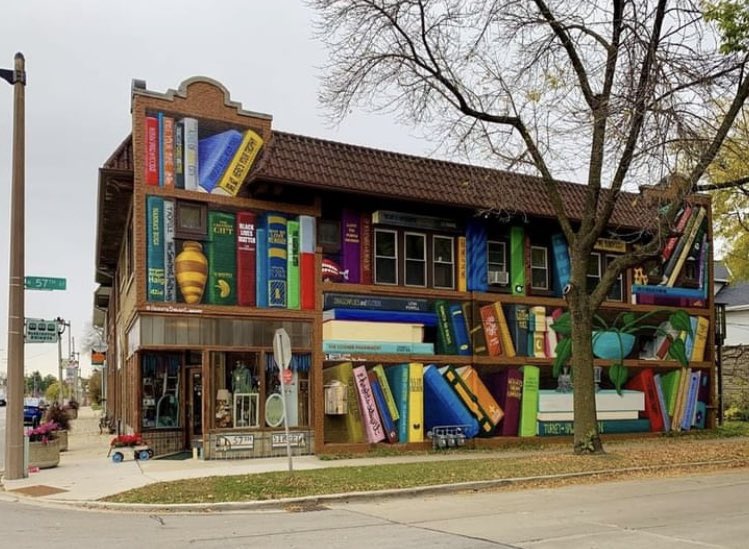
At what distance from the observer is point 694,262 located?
25.6m

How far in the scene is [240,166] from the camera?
1836 cm

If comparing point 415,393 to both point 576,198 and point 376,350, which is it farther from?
point 576,198

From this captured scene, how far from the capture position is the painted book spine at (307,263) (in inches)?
738

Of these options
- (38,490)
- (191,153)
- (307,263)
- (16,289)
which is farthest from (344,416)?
(16,289)

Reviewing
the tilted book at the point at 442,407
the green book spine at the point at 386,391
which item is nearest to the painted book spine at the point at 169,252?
the green book spine at the point at 386,391

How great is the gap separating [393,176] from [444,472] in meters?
7.93

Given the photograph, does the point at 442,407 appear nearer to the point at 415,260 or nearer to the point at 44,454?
the point at 415,260

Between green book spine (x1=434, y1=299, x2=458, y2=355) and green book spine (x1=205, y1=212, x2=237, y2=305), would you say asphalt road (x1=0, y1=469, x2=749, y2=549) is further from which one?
green book spine (x1=434, y1=299, x2=458, y2=355)

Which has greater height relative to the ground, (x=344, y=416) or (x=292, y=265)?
(x=292, y=265)

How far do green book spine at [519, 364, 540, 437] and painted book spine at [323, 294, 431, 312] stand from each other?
3579mm

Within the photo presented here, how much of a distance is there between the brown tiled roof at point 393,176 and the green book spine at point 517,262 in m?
0.90

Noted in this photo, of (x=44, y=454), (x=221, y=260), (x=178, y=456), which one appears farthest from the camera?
(x=178, y=456)

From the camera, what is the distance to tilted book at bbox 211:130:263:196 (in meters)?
18.2

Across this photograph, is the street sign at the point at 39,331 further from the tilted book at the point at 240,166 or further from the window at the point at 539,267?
the window at the point at 539,267
